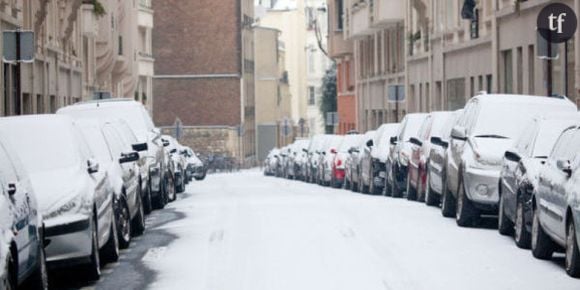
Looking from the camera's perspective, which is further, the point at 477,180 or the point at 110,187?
the point at 477,180

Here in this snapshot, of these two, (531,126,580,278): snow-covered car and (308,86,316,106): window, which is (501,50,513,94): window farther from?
(308,86,316,106): window

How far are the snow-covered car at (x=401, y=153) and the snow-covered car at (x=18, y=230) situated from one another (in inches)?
704

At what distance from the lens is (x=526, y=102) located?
893 inches

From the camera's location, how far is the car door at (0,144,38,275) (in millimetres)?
12328

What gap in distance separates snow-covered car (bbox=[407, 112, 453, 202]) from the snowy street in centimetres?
375

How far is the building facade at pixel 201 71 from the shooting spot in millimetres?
102000

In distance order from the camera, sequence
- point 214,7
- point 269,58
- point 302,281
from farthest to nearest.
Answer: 1. point 269,58
2. point 214,7
3. point 302,281

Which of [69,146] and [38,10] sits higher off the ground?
[38,10]

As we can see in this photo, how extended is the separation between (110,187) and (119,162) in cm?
236

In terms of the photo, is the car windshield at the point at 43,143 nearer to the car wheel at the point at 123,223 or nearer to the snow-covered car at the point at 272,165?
the car wheel at the point at 123,223

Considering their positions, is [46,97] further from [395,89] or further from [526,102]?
[526,102]

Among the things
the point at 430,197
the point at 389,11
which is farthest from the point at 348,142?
the point at 430,197

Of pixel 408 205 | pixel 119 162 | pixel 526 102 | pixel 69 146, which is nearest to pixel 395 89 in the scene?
pixel 408 205

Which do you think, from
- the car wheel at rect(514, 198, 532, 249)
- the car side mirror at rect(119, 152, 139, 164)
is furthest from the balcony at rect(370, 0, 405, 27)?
the car wheel at rect(514, 198, 532, 249)
